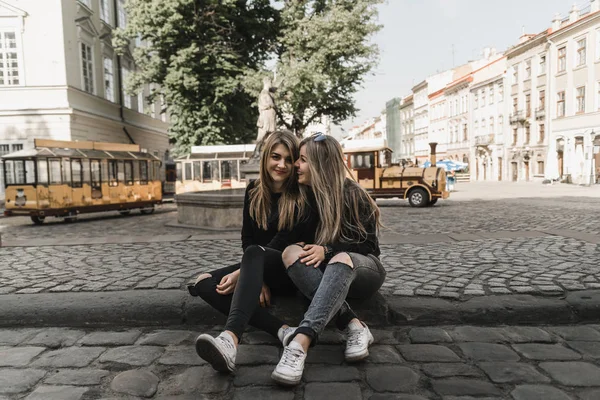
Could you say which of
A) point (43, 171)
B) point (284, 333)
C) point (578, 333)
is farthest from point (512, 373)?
point (43, 171)

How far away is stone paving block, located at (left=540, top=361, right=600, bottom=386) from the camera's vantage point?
106 inches

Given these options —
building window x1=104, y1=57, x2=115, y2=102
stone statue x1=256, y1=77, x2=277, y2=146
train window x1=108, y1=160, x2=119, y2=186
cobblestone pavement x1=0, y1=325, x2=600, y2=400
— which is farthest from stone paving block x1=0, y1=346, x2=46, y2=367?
building window x1=104, y1=57, x2=115, y2=102

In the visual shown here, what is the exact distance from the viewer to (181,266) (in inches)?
226

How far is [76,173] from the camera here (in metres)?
14.9

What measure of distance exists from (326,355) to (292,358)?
1.71 ft

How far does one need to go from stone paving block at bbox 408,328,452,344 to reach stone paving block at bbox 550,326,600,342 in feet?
2.71

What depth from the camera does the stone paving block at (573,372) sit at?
2.69 m

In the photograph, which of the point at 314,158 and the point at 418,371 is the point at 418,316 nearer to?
the point at 418,371

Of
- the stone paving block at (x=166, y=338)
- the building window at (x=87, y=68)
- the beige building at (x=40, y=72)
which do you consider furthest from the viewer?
the building window at (x=87, y=68)

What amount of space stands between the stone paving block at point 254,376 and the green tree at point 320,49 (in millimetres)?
A: 19960

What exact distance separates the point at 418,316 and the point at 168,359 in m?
1.92

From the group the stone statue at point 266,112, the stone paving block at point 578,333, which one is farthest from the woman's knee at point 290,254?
the stone statue at point 266,112

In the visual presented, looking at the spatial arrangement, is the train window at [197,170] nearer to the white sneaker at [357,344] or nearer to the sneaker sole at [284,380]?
the white sneaker at [357,344]

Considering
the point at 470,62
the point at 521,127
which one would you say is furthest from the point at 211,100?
the point at 470,62
